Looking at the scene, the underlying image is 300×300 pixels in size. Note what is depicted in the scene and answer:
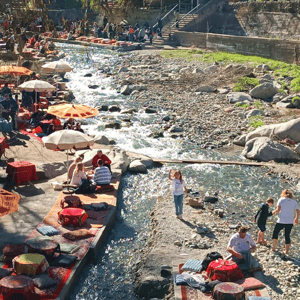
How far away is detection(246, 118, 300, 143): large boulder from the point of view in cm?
1953

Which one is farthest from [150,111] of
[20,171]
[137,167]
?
[20,171]

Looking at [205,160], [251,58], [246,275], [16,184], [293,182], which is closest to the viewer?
[246,275]

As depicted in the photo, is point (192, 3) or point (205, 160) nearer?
point (205, 160)

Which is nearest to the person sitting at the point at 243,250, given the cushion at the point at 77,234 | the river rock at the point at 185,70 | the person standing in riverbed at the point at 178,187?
the person standing in riverbed at the point at 178,187

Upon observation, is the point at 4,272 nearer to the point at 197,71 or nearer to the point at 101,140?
the point at 101,140

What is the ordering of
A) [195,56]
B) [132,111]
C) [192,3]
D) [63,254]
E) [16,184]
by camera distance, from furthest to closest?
[192,3] < [195,56] < [132,111] < [16,184] < [63,254]

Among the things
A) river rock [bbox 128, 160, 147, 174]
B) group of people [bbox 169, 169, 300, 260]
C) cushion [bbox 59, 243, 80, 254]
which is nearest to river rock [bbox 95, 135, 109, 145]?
river rock [bbox 128, 160, 147, 174]

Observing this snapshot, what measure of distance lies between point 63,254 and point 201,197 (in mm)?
5251

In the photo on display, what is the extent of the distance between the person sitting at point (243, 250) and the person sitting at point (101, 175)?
508 cm

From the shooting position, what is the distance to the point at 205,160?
1825cm

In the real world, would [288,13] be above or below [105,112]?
above

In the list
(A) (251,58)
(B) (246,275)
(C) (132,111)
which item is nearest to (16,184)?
(B) (246,275)

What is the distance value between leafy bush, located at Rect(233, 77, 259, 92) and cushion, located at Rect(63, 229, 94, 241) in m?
17.1

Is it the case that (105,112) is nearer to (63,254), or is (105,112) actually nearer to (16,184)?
(16,184)
